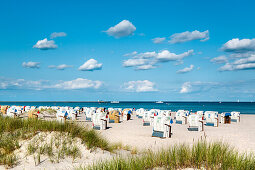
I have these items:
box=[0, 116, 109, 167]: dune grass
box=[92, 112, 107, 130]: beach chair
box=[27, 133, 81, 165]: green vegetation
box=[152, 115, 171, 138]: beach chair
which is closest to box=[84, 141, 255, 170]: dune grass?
box=[27, 133, 81, 165]: green vegetation

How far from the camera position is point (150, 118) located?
1889 cm

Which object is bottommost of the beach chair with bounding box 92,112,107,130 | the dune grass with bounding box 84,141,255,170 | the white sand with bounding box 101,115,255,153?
the white sand with bounding box 101,115,255,153

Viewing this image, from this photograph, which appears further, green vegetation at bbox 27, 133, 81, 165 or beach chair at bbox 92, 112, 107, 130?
beach chair at bbox 92, 112, 107, 130

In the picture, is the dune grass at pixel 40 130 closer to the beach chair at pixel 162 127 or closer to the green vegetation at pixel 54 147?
the green vegetation at pixel 54 147

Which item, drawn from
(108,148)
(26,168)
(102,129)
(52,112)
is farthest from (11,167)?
(52,112)

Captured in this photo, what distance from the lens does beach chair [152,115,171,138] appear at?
1198cm

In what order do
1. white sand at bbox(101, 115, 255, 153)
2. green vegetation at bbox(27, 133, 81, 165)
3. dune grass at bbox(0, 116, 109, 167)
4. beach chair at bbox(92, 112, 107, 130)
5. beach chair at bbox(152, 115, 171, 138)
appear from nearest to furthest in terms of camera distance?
green vegetation at bbox(27, 133, 81, 165) → dune grass at bbox(0, 116, 109, 167) → white sand at bbox(101, 115, 255, 153) → beach chair at bbox(152, 115, 171, 138) → beach chair at bbox(92, 112, 107, 130)

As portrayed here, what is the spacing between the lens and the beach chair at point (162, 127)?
39.3ft

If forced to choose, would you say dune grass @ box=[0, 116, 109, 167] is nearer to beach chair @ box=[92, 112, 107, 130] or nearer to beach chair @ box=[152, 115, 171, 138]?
beach chair @ box=[152, 115, 171, 138]

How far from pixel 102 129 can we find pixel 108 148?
26.1 feet

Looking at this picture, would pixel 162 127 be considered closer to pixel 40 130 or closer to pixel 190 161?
pixel 40 130

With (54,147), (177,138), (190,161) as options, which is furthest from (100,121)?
(190,161)

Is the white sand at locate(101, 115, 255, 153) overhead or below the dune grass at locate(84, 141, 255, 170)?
below

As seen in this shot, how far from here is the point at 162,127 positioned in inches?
474
